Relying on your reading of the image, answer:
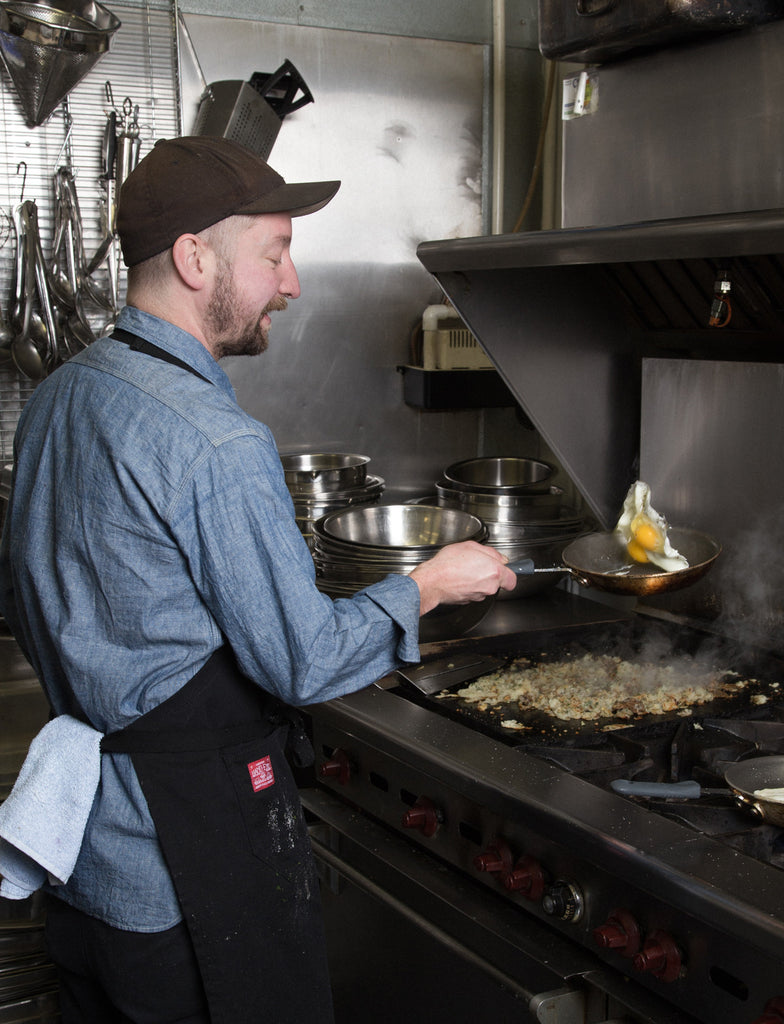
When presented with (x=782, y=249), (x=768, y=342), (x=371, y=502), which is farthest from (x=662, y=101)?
(x=371, y=502)

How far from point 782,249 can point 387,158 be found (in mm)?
1616

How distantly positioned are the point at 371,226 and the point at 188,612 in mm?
1764

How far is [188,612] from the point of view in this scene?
1048 millimetres

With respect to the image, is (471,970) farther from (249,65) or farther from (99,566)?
(249,65)

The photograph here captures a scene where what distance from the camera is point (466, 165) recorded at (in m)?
2.67

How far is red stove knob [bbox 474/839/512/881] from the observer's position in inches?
48.4

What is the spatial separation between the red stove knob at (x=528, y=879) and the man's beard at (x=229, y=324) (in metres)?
0.68

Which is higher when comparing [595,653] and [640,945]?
[595,653]

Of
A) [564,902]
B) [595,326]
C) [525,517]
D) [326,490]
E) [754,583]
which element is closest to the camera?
[564,902]

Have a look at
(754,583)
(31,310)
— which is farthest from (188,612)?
(31,310)

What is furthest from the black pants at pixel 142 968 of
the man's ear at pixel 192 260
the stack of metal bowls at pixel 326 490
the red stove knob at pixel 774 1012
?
the stack of metal bowls at pixel 326 490

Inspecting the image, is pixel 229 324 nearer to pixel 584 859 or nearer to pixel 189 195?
pixel 189 195

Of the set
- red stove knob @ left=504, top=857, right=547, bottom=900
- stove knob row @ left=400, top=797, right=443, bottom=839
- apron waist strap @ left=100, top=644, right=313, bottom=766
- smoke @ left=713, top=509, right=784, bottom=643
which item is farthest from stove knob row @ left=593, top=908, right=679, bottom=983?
smoke @ left=713, top=509, right=784, bottom=643

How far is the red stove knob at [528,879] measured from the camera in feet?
3.92
